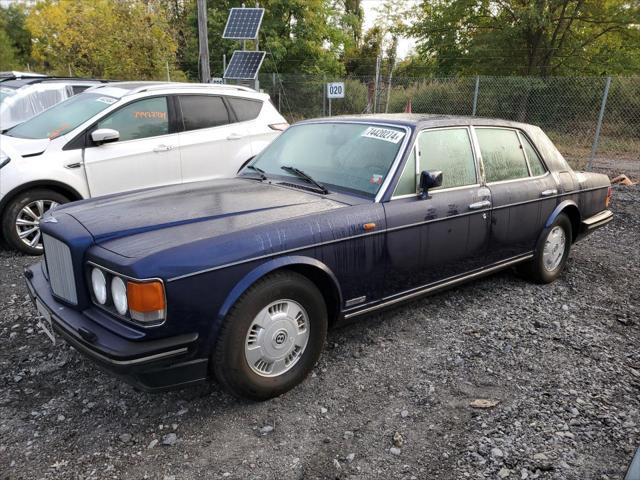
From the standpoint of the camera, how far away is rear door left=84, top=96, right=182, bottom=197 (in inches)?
222

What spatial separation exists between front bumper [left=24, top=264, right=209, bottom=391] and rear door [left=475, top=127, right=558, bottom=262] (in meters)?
2.78

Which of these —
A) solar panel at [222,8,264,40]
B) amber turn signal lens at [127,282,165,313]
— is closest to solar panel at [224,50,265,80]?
solar panel at [222,8,264,40]

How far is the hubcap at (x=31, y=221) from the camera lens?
536 centimetres

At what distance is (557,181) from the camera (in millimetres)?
4750

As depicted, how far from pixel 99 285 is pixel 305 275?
1.18m

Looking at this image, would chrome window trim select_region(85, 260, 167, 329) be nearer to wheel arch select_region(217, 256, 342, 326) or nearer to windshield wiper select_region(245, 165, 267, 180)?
wheel arch select_region(217, 256, 342, 326)

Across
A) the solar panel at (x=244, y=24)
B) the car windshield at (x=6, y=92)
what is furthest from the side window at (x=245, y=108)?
the solar panel at (x=244, y=24)

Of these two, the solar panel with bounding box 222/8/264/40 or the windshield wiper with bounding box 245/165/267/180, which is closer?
the windshield wiper with bounding box 245/165/267/180

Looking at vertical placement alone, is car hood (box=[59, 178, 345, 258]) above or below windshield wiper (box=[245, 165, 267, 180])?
below

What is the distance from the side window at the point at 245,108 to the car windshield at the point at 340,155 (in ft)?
9.05

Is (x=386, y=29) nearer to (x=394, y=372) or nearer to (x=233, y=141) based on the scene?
(x=233, y=141)

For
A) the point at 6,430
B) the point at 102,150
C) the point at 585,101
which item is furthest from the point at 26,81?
the point at 585,101

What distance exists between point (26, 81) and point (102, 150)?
219 inches

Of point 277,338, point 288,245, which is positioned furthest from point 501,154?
point 277,338
